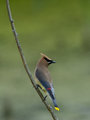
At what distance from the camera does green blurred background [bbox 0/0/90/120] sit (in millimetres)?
5273

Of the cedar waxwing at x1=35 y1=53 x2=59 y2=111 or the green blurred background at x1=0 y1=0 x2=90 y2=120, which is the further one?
the green blurred background at x1=0 y1=0 x2=90 y2=120

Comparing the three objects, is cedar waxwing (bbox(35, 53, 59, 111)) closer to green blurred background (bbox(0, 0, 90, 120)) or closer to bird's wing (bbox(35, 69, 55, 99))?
bird's wing (bbox(35, 69, 55, 99))

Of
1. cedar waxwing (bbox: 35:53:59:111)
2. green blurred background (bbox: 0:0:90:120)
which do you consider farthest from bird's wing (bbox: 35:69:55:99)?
green blurred background (bbox: 0:0:90:120)

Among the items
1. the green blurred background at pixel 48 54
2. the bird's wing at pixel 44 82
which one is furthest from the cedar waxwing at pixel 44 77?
the green blurred background at pixel 48 54

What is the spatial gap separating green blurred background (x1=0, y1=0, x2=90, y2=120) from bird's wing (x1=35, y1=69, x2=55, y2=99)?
2.19 meters

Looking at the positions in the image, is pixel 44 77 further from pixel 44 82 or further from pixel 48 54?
pixel 48 54

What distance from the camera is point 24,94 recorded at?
217 inches

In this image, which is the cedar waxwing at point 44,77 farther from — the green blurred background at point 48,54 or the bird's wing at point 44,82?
the green blurred background at point 48,54

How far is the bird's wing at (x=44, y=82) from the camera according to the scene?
2735 millimetres

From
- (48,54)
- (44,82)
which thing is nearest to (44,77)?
(44,82)

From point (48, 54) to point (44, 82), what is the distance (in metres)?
3.24

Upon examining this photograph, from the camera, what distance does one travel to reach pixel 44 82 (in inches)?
109

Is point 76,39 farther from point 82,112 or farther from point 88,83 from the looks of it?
point 82,112

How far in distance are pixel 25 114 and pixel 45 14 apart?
191cm
